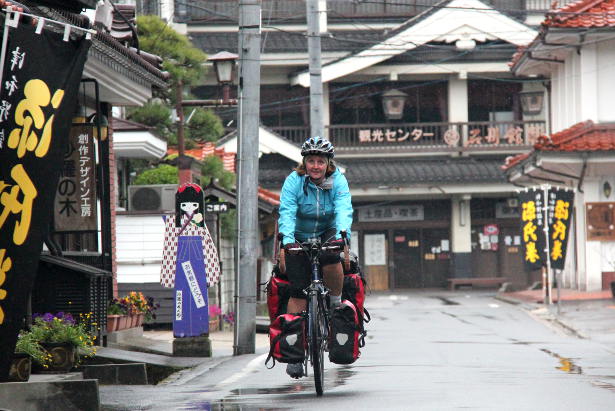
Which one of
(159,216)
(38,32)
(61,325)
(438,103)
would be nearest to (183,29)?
(438,103)

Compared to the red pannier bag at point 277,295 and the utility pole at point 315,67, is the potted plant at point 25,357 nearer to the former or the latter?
the red pannier bag at point 277,295

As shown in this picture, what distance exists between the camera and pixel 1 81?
7512 millimetres

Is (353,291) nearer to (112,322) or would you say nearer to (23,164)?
(23,164)

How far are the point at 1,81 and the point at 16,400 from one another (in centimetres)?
223

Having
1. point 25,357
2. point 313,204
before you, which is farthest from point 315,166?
point 25,357

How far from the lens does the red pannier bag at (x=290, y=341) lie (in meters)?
9.40

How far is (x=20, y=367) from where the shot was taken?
939 centimetres

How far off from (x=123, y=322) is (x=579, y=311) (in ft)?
41.2

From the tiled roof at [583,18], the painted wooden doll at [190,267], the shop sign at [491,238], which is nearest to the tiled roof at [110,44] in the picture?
the painted wooden doll at [190,267]

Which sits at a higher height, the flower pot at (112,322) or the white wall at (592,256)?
the white wall at (592,256)

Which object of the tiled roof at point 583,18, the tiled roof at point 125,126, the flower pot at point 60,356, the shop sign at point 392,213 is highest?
the tiled roof at point 583,18

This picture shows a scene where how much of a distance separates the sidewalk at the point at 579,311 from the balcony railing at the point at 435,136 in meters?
10.3

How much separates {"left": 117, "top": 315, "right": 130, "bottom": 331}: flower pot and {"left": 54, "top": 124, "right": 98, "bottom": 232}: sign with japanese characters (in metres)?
2.52

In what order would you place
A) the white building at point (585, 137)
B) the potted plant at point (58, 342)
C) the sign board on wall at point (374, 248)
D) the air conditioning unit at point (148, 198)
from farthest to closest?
the sign board on wall at point (374, 248)
the white building at point (585, 137)
the air conditioning unit at point (148, 198)
the potted plant at point (58, 342)
